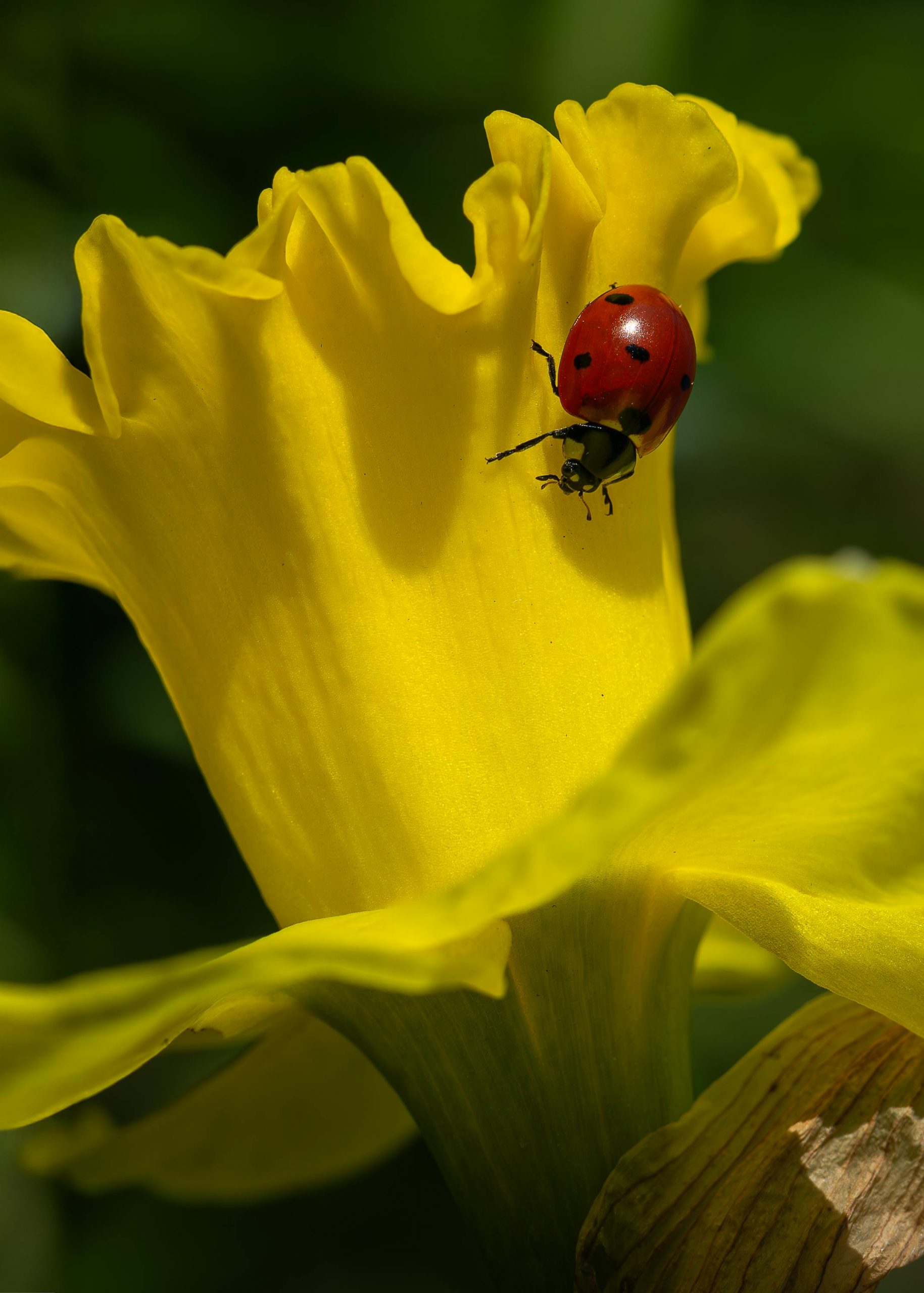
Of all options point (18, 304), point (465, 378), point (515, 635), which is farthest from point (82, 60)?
point (515, 635)

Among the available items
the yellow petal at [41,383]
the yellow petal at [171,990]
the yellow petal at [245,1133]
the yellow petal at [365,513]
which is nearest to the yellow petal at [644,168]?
the yellow petal at [365,513]

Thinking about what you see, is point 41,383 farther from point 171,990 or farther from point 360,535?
point 171,990

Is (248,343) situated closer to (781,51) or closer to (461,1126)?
(461,1126)

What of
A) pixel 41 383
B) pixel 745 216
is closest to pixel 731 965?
pixel 745 216

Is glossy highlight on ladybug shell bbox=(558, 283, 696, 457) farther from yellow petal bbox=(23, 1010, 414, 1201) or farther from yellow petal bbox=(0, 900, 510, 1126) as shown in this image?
yellow petal bbox=(23, 1010, 414, 1201)

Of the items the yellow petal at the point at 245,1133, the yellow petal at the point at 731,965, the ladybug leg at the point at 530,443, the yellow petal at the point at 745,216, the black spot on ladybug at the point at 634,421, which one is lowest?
the yellow petal at the point at 731,965

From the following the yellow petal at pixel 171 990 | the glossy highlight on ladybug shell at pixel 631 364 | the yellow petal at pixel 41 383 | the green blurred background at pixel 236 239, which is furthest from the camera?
the green blurred background at pixel 236 239

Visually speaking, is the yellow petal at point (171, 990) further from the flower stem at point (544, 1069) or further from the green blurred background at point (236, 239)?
Answer: the green blurred background at point (236, 239)

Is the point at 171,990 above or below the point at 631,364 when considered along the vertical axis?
below

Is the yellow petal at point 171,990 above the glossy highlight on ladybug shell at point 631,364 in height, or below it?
below
